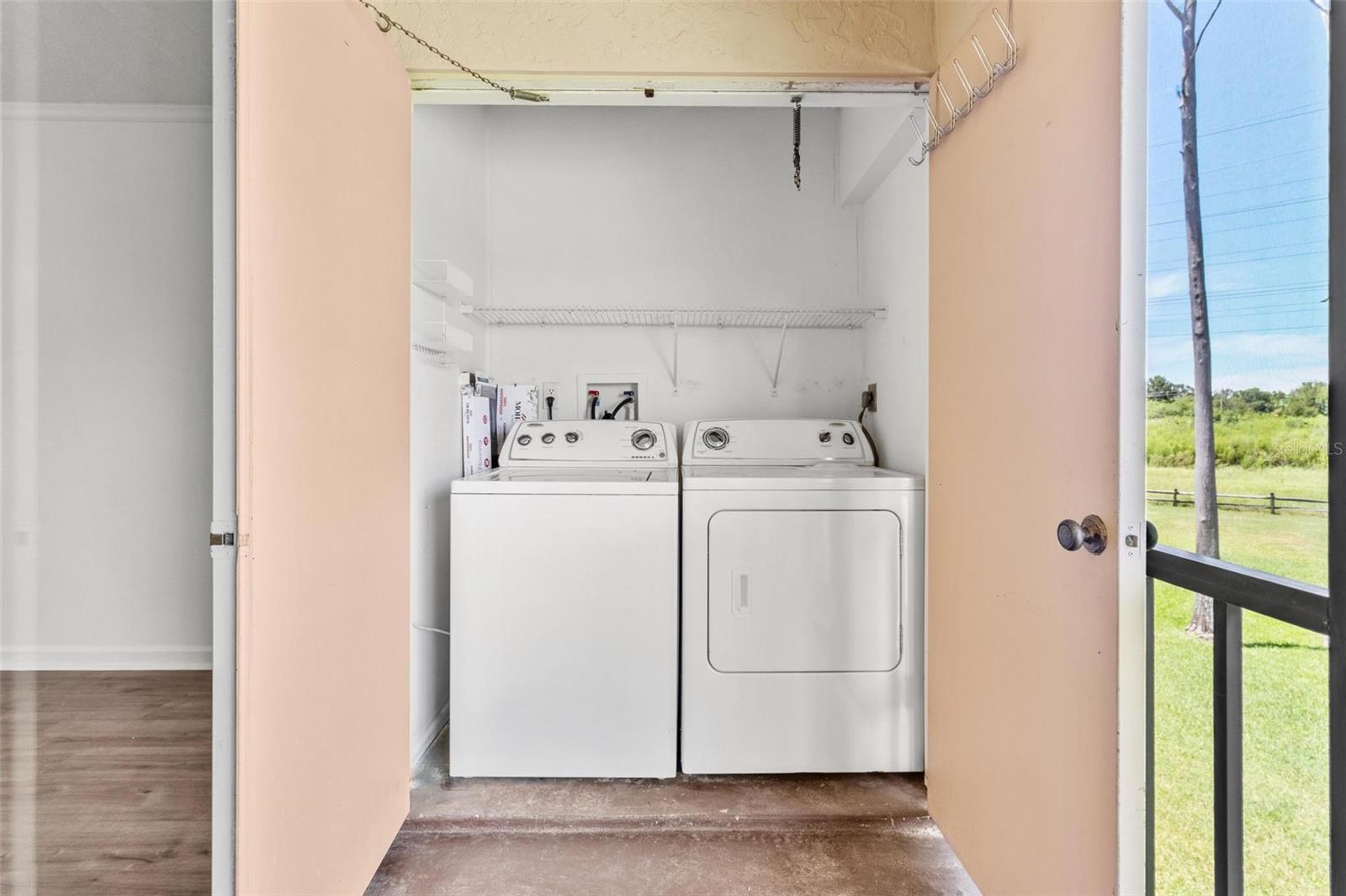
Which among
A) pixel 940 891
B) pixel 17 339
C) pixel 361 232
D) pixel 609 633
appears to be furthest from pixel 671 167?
pixel 940 891

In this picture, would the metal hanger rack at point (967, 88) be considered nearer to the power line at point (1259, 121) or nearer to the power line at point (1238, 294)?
the power line at point (1259, 121)

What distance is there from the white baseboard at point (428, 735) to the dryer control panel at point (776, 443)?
49.7 inches

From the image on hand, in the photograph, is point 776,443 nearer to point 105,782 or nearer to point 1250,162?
point 1250,162

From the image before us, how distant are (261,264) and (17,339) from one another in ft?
1.07

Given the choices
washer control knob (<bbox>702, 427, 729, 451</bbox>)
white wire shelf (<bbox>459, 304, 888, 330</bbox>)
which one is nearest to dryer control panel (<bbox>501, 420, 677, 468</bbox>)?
washer control knob (<bbox>702, 427, 729, 451</bbox>)

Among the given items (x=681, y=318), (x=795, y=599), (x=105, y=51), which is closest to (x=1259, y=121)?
(x=795, y=599)

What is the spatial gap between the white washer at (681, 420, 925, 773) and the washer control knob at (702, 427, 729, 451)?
556 mm

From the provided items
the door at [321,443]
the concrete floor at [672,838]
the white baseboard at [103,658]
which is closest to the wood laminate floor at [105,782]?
the white baseboard at [103,658]

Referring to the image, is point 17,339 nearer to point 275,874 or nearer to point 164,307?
point 164,307

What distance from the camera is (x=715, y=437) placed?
2.38 metres

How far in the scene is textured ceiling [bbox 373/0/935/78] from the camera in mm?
1569

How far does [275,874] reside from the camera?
1.05 metres

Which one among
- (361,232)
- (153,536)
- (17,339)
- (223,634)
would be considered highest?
(361,232)

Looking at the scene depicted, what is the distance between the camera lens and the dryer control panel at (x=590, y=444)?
2326mm
